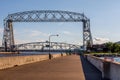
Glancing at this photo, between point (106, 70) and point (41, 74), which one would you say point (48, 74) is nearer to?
point (41, 74)

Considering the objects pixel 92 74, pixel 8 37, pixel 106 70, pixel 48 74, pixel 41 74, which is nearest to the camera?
pixel 106 70

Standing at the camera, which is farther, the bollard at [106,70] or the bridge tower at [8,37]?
the bridge tower at [8,37]

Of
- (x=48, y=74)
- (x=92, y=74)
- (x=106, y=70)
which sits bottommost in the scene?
(x=92, y=74)

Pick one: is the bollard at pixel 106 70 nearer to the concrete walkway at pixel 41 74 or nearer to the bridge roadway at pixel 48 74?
the bridge roadway at pixel 48 74

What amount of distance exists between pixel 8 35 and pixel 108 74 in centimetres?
15176

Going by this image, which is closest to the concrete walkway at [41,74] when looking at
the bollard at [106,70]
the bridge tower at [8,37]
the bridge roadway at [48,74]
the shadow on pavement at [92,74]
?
the bridge roadway at [48,74]

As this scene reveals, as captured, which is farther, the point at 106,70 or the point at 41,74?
the point at 41,74

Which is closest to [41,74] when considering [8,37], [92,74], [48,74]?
[48,74]

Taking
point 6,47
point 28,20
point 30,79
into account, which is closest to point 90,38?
point 28,20

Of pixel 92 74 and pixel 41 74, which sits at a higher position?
pixel 41 74

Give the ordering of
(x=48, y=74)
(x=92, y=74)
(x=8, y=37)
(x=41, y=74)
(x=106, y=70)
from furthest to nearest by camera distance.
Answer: (x=8, y=37) → (x=92, y=74) → (x=48, y=74) → (x=41, y=74) → (x=106, y=70)

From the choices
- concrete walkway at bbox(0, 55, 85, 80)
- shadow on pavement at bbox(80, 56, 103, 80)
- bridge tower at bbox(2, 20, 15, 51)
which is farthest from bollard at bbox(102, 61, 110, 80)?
bridge tower at bbox(2, 20, 15, 51)

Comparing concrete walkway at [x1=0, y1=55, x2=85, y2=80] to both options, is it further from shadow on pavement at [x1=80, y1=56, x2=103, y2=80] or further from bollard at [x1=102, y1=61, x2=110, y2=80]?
bollard at [x1=102, y1=61, x2=110, y2=80]

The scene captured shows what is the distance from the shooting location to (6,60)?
104 feet
